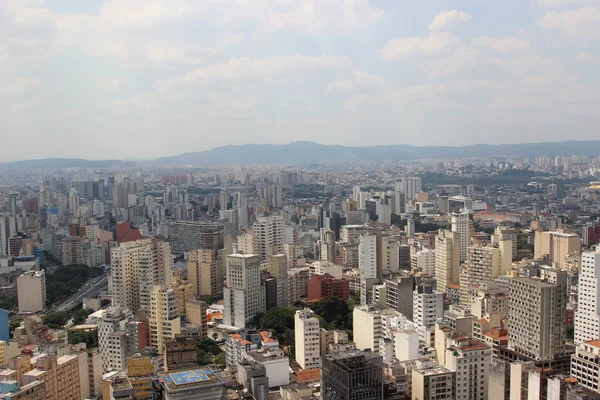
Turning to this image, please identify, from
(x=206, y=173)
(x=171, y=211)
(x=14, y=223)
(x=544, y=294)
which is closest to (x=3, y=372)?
(x=544, y=294)

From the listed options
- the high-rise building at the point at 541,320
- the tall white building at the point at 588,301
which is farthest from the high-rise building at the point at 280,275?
the tall white building at the point at 588,301

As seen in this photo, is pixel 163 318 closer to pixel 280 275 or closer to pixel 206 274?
pixel 280 275

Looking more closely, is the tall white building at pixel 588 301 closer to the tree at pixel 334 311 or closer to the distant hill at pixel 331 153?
the tree at pixel 334 311

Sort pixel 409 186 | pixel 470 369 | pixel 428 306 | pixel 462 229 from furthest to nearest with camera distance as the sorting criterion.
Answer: pixel 409 186 < pixel 462 229 < pixel 428 306 < pixel 470 369

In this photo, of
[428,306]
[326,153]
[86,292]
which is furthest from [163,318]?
[326,153]

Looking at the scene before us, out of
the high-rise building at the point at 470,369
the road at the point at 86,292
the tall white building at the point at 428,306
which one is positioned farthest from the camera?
the road at the point at 86,292

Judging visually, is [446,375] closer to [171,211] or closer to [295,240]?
[295,240]

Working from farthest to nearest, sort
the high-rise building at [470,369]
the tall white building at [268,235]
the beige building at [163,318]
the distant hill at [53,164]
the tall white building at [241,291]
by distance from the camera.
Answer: the distant hill at [53,164] < the tall white building at [268,235] < the tall white building at [241,291] < the beige building at [163,318] < the high-rise building at [470,369]
